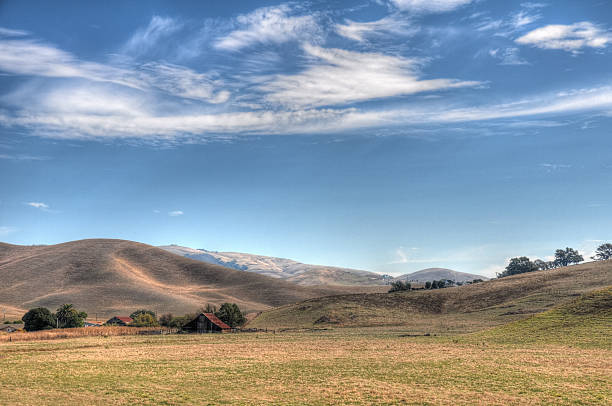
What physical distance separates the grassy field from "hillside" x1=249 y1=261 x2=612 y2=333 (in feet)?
123

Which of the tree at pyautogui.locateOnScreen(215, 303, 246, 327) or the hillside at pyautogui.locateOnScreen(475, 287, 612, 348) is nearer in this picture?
the hillside at pyautogui.locateOnScreen(475, 287, 612, 348)

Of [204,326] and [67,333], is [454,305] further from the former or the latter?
[67,333]

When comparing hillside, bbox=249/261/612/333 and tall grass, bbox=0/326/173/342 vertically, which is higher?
hillside, bbox=249/261/612/333

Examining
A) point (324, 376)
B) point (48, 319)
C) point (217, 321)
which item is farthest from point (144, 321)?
point (324, 376)

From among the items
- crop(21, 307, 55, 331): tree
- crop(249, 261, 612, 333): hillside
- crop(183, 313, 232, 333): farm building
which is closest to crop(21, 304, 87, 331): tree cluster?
crop(21, 307, 55, 331): tree

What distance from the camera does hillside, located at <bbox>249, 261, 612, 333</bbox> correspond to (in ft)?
319

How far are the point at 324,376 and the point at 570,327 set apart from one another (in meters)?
41.9

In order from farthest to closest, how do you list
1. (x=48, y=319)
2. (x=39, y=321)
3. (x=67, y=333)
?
(x=48, y=319)
(x=39, y=321)
(x=67, y=333)

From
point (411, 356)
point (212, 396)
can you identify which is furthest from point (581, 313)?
point (212, 396)

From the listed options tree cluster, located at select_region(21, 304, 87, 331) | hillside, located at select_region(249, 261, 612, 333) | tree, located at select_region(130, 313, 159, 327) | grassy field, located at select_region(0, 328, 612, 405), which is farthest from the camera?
Result: tree, located at select_region(130, 313, 159, 327)

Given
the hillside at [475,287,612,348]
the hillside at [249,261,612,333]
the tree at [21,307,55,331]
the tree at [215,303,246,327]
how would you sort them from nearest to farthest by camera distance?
the hillside at [475,287,612,348] → the hillside at [249,261,612,333] → the tree at [21,307,55,331] → the tree at [215,303,246,327]

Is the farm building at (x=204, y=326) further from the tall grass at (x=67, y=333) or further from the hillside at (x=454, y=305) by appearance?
the hillside at (x=454, y=305)

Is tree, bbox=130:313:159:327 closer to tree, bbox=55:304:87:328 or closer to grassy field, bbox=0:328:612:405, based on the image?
tree, bbox=55:304:87:328

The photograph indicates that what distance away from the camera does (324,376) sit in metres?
35.6
